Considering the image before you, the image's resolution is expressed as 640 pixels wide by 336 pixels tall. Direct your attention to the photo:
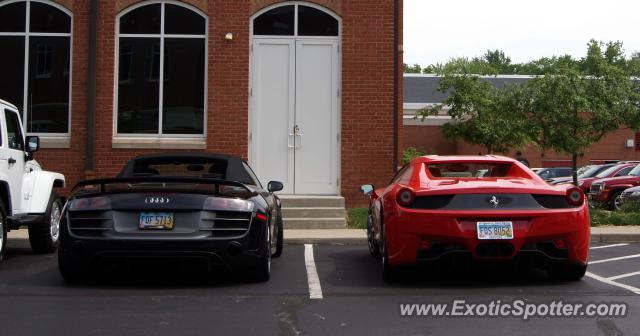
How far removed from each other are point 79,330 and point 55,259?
14.7 feet

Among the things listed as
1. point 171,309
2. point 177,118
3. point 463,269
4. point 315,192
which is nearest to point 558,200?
point 463,269

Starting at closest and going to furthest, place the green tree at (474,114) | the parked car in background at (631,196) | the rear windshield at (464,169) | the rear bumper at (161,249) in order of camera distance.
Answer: the rear bumper at (161,249) < the rear windshield at (464,169) < the parked car in background at (631,196) < the green tree at (474,114)

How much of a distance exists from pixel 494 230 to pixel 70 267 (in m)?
4.02

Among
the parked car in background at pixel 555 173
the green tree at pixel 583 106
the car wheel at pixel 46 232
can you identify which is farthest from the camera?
the parked car in background at pixel 555 173

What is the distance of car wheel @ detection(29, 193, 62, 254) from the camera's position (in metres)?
9.81

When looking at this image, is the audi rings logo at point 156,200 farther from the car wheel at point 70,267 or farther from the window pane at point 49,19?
the window pane at point 49,19

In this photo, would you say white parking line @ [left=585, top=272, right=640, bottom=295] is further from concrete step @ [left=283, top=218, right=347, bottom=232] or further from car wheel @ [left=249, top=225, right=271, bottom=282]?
concrete step @ [left=283, top=218, right=347, bottom=232]

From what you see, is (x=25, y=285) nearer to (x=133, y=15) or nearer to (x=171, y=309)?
(x=171, y=309)

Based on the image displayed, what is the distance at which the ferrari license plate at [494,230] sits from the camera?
22.1 feet

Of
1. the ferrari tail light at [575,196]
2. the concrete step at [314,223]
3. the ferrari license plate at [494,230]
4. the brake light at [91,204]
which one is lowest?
the concrete step at [314,223]

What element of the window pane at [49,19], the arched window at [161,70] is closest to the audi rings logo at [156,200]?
the arched window at [161,70]

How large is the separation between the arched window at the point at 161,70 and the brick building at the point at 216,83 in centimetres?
2

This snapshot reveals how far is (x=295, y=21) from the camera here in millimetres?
14969

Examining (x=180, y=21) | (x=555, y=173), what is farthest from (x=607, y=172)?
(x=180, y=21)
